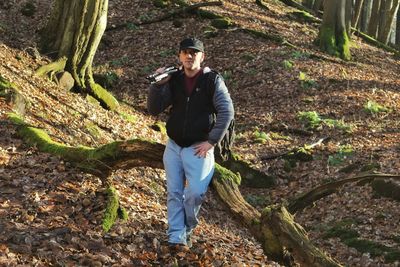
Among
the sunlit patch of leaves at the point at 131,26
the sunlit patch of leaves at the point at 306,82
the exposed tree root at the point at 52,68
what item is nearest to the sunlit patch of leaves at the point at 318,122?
the sunlit patch of leaves at the point at 306,82

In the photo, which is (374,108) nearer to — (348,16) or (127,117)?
(348,16)

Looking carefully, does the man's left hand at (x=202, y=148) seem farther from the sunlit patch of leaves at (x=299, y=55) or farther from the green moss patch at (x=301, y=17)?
the green moss patch at (x=301, y=17)

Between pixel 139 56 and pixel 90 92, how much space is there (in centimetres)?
599

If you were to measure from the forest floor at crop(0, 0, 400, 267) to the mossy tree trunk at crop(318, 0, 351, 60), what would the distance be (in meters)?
0.59

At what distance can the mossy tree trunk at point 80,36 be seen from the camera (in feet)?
37.0

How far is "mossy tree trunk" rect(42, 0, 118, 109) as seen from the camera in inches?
444

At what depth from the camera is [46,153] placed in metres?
7.23

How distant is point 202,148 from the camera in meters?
5.30

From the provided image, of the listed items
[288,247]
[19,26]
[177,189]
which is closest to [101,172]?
[177,189]

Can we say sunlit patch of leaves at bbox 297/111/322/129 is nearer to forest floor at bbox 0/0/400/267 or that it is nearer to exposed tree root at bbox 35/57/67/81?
forest floor at bbox 0/0/400/267

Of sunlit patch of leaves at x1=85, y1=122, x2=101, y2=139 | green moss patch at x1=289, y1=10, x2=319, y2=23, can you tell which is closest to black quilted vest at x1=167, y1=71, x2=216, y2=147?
sunlit patch of leaves at x1=85, y1=122, x2=101, y2=139

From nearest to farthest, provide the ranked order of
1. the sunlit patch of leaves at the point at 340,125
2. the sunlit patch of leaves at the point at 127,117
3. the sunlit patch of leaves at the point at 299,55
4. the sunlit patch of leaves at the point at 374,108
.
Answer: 1. the sunlit patch of leaves at the point at 127,117
2. the sunlit patch of leaves at the point at 340,125
3. the sunlit patch of leaves at the point at 374,108
4. the sunlit patch of leaves at the point at 299,55

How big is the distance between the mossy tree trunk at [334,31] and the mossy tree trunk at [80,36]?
10.8 m

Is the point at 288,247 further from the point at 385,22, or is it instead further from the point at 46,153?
the point at 385,22
